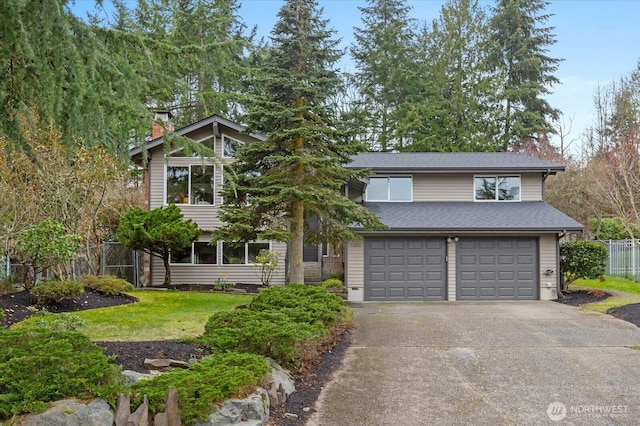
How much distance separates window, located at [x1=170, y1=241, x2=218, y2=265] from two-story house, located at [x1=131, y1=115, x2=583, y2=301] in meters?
0.03

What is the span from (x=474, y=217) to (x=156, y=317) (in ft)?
33.4

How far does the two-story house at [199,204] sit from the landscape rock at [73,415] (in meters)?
14.1

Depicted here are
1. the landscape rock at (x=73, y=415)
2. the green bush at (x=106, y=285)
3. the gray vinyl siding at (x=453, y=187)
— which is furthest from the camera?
the gray vinyl siding at (x=453, y=187)

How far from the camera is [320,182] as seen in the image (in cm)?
1238

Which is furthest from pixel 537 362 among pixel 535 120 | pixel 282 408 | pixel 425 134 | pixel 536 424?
pixel 535 120

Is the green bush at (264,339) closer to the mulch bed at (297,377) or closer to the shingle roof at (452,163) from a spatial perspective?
the mulch bed at (297,377)

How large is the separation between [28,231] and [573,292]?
50.0 ft

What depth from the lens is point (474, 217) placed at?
16.5 meters

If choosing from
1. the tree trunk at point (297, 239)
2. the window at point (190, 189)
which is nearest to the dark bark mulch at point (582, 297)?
the tree trunk at point (297, 239)

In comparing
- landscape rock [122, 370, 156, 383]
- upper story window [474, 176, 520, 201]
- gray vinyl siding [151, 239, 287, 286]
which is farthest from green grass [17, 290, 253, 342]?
upper story window [474, 176, 520, 201]

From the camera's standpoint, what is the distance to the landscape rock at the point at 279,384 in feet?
18.1

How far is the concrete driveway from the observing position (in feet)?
17.8

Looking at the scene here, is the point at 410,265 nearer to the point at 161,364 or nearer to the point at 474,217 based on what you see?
the point at 474,217

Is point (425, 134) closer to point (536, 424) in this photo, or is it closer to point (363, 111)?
point (363, 111)
